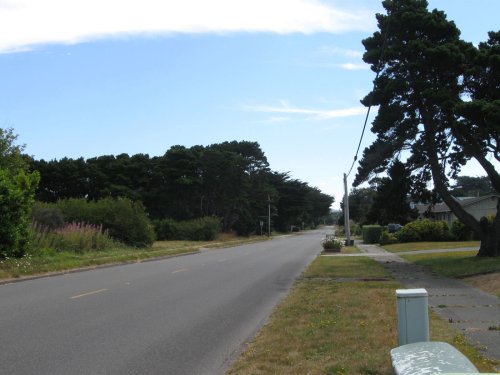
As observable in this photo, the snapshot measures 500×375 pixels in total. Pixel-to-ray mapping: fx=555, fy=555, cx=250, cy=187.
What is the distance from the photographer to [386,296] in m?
13.2

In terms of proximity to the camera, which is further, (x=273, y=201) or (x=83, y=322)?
(x=273, y=201)

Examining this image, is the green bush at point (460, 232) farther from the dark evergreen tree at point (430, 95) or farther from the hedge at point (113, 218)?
the hedge at point (113, 218)

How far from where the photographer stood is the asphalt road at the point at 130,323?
734cm

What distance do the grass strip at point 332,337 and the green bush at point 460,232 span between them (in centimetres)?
3393

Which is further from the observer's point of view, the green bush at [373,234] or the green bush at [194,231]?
the green bush at [194,231]

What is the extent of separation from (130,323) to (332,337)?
3.89 m

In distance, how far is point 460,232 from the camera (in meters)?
45.5

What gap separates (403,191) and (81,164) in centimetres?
6765

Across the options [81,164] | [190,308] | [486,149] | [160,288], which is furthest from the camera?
[81,164]

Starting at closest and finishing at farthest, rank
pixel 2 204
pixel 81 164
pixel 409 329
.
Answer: pixel 409 329 → pixel 2 204 → pixel 81 164

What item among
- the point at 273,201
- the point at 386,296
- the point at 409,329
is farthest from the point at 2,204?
the point at 273,201

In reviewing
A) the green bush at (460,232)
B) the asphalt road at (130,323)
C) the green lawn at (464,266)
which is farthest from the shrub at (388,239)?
the asphalt road at (130,323)

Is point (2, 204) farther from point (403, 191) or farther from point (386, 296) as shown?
point (403, 191)

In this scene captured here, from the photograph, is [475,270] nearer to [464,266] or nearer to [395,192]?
[464,266]
